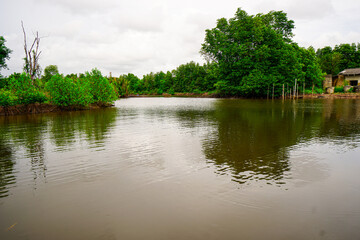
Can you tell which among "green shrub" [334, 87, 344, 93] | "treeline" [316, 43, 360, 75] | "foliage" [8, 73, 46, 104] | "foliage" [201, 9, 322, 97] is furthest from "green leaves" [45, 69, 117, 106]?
"treeline" [316, 43, 360, 75]

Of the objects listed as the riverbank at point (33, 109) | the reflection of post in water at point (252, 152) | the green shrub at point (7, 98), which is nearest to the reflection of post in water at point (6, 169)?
the reflection of post in water at point (252, 152)

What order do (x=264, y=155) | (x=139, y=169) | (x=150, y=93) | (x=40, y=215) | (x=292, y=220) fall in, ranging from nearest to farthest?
(x=292, y=220) → (x=40, y=215) → (x=139, y=169) → (x=264, y=155) → (x=150, y=93)

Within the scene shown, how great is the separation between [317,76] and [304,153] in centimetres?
6606

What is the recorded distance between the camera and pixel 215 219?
423 cm

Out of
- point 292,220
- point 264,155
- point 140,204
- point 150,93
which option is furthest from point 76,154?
point 150,93

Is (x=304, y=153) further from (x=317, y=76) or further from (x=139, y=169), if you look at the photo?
(x=317, y=76)

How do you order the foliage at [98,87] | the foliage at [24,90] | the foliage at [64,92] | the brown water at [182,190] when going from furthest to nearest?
the foliage at [98,87], the foliage at [64,92], the foliage at [24,90], the brown water at [182,190]

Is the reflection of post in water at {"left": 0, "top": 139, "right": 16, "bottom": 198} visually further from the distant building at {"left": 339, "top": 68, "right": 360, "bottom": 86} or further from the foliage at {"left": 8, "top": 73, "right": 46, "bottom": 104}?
the distant building at {"left": 339, "top": 68, "right": 360, "bottom": 86}

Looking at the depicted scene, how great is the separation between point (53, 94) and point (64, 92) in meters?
1.28

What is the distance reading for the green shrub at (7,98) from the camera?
23.0m

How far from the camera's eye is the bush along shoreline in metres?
24.2

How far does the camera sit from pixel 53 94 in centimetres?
2780

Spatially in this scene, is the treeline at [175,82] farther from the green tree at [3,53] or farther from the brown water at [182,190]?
the brown water at [182,190]

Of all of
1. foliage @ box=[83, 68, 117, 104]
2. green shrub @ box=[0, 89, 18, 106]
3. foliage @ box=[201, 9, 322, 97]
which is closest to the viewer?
green shrub @ box=[0, 89, 18, 106]
